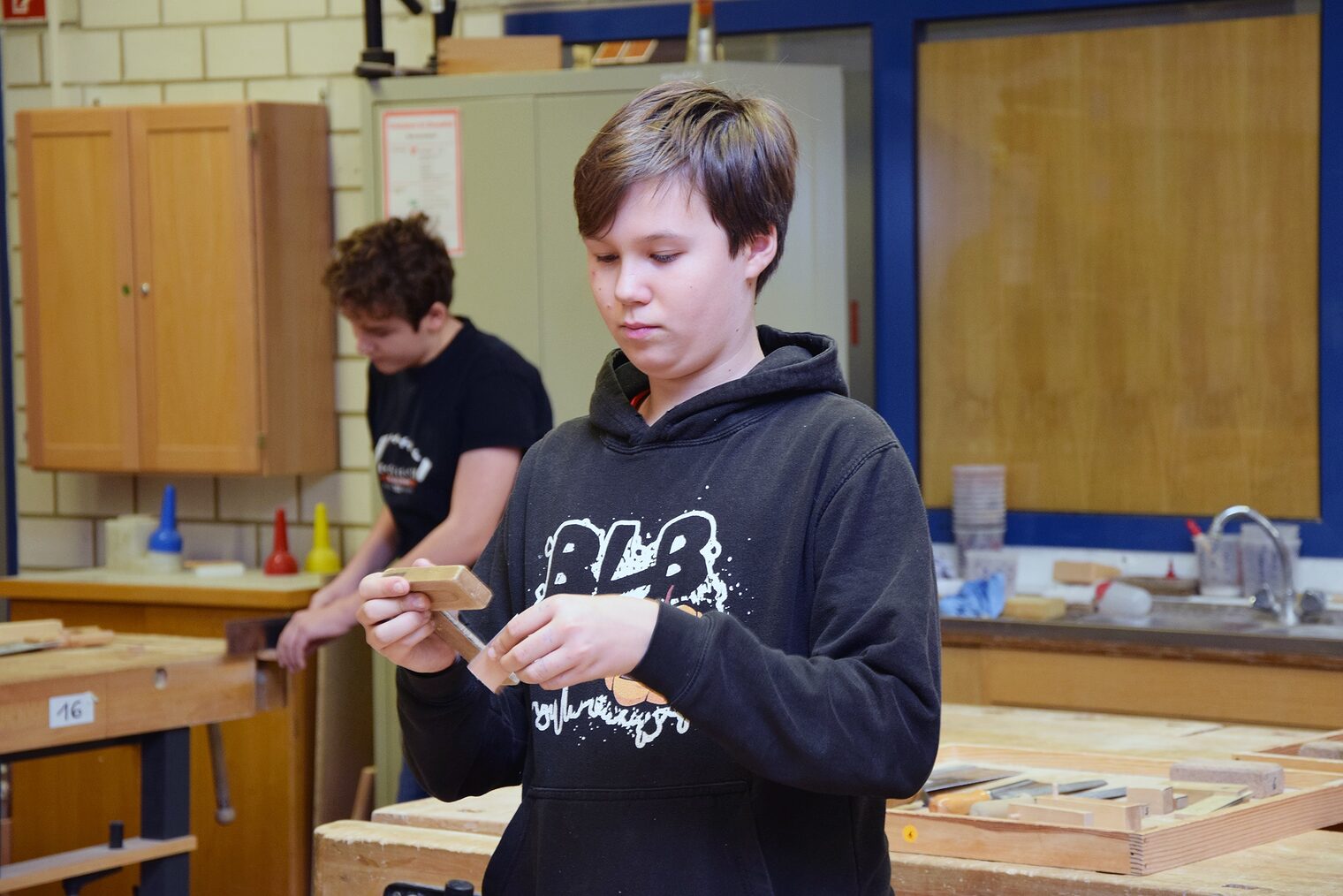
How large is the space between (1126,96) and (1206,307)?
0.59 m

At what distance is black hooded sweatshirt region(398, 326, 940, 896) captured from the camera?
1106 mm

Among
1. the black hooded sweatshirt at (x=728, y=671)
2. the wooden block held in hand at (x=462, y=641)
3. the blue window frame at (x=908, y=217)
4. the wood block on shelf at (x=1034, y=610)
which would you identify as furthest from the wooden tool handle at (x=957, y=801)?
the blue window frame at (x=908, y=217)

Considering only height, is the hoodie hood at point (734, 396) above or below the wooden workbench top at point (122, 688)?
above

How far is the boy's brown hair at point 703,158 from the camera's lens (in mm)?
1224

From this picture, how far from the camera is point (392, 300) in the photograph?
311cm

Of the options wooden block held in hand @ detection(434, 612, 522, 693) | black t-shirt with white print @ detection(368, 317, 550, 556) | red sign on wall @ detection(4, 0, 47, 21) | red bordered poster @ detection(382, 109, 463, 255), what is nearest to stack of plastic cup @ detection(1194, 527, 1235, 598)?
black t-shirt with white print @ detection(368, 317, 550, 556)

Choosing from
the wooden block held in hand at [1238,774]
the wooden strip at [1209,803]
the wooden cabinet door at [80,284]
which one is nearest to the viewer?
the wooden strip at [1209,803]

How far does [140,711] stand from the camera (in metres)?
2.78

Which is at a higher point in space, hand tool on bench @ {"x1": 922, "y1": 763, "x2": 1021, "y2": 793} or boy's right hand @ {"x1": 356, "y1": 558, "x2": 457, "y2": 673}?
boy's right hand @ {"x1": 356, "y1": 558, "x2": 457, "y2": 673}

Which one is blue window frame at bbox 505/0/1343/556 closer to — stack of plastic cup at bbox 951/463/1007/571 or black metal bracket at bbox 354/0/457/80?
stack of plastic cup at bbox 951/463/1007/571

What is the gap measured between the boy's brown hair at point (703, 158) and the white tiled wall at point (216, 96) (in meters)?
3.54

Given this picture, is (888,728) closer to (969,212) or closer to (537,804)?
(537,804)

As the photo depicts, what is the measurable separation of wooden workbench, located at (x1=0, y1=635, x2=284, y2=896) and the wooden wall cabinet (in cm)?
162

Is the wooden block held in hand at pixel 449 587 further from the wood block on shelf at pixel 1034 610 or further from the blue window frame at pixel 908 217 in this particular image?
the blue window frame at pixel 908 217
